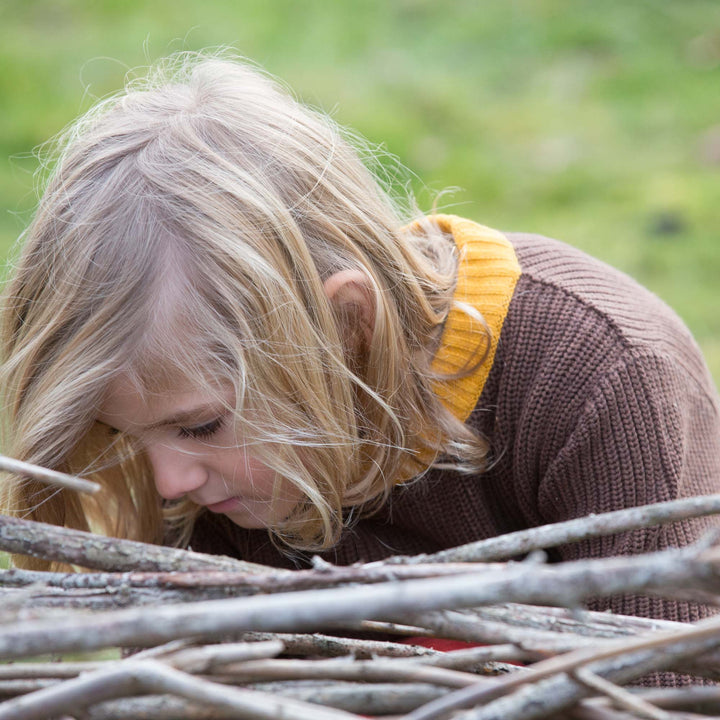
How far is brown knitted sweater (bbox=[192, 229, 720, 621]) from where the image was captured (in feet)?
5.55

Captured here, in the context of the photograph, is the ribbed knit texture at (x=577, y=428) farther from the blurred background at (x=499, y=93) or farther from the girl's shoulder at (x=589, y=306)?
the blurred background at (x=499, y=93)

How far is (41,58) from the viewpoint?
214 inches

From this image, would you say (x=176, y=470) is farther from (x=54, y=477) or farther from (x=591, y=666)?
(x=591, y=666)

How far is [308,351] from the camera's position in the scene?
1566mm

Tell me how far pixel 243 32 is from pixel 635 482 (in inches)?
185

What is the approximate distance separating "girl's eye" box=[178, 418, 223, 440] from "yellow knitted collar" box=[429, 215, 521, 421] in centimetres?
44

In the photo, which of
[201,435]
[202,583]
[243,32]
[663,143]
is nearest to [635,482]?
[201,435]

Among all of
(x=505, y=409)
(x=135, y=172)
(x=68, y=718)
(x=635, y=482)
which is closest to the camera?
(x=68, y=718)

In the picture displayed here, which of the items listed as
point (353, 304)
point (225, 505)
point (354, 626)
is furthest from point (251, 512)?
point (354, 626)

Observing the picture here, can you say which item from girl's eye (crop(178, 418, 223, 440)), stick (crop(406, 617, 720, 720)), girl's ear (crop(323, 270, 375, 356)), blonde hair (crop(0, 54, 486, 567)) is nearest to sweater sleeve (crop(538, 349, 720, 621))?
blonde hair (crop(0, 54, 486, 567))

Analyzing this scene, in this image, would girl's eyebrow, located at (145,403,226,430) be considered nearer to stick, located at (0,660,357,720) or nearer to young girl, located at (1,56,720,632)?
young girl, located at (1,56,720,632)

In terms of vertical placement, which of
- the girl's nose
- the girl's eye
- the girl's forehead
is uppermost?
the girl's forehead

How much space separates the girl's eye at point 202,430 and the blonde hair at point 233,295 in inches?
1.6

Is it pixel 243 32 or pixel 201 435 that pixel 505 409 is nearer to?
pixel 201 435
